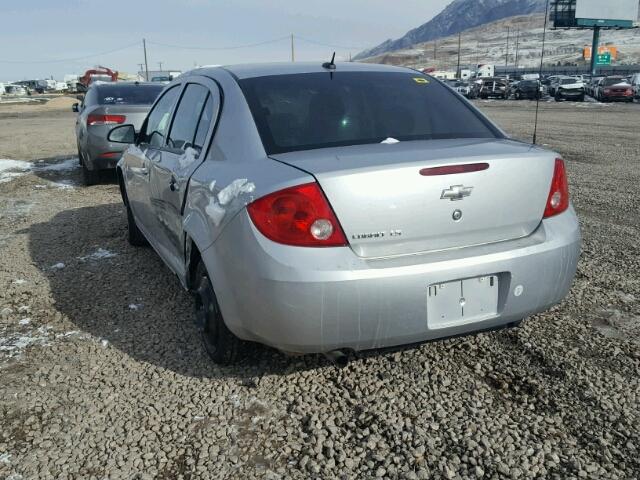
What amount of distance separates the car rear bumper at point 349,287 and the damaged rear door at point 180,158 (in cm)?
80

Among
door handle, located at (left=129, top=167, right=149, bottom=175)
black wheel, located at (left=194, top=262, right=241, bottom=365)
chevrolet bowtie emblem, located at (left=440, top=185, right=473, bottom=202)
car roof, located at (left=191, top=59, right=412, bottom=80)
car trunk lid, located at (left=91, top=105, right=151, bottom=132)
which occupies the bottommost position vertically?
black wheel, located at (left=194, top=262, right=241, bottom=365)

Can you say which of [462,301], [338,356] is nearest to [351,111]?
→ [462,301]

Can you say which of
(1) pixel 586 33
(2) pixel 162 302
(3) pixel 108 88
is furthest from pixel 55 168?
(1) pixel 586 33

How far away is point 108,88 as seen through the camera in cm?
1016

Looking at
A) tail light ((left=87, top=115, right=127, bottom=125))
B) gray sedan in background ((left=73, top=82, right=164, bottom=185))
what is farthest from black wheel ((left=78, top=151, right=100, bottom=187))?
tail light ((left=87, top=115, right=127, bottom=125))

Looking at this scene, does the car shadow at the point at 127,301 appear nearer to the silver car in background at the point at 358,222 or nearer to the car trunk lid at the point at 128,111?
the silver car in background at the point at 358,222

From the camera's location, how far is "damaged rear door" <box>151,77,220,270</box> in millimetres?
3527

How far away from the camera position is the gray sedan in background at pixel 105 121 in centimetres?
905

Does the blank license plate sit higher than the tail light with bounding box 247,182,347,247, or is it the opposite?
the tail light with bounding box 247,182,347,247

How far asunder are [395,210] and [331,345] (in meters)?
0.66

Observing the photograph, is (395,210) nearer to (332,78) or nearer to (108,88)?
(332,78)

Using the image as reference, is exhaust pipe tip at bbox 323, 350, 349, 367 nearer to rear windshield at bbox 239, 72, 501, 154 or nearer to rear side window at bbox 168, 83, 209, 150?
rear windshield at bbox 239, 72, 501, 154

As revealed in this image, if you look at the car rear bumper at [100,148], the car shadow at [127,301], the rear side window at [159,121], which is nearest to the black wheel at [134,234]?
the car shadow at [127,301]

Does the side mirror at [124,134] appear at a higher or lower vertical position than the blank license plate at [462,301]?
higher
